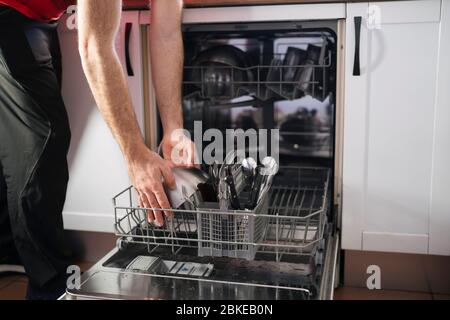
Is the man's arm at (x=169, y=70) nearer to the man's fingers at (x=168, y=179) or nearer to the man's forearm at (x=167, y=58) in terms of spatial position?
the man's forearm at (x=167, y=58)

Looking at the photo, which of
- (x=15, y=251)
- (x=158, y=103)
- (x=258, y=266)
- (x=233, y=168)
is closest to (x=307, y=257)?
(x=258, y=266)

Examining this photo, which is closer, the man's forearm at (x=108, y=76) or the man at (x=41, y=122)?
the man's forearm at (x=108, y=76)

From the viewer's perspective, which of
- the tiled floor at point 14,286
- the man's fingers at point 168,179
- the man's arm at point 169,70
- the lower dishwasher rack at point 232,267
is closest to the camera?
the lower dishwasher rack at point 232,267

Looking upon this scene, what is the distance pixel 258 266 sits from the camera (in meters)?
1.01

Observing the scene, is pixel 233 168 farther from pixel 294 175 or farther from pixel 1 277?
pixel 1 277

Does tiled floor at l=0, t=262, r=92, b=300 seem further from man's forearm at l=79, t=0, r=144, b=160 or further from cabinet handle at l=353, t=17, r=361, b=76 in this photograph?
cabinet handle at l=353, t=17, r=361, b=76

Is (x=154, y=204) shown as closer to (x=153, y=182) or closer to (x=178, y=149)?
(x=153, y=182)

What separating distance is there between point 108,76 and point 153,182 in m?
0.24

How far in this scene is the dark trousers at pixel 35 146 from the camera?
1.35 meters

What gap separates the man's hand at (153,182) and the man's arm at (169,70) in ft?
0.74

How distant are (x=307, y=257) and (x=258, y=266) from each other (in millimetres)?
104

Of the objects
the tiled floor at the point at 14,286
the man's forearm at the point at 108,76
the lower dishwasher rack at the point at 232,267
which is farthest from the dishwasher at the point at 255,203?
the tiled floor at the point at 14,286

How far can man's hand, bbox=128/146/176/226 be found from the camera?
0.99 metres
